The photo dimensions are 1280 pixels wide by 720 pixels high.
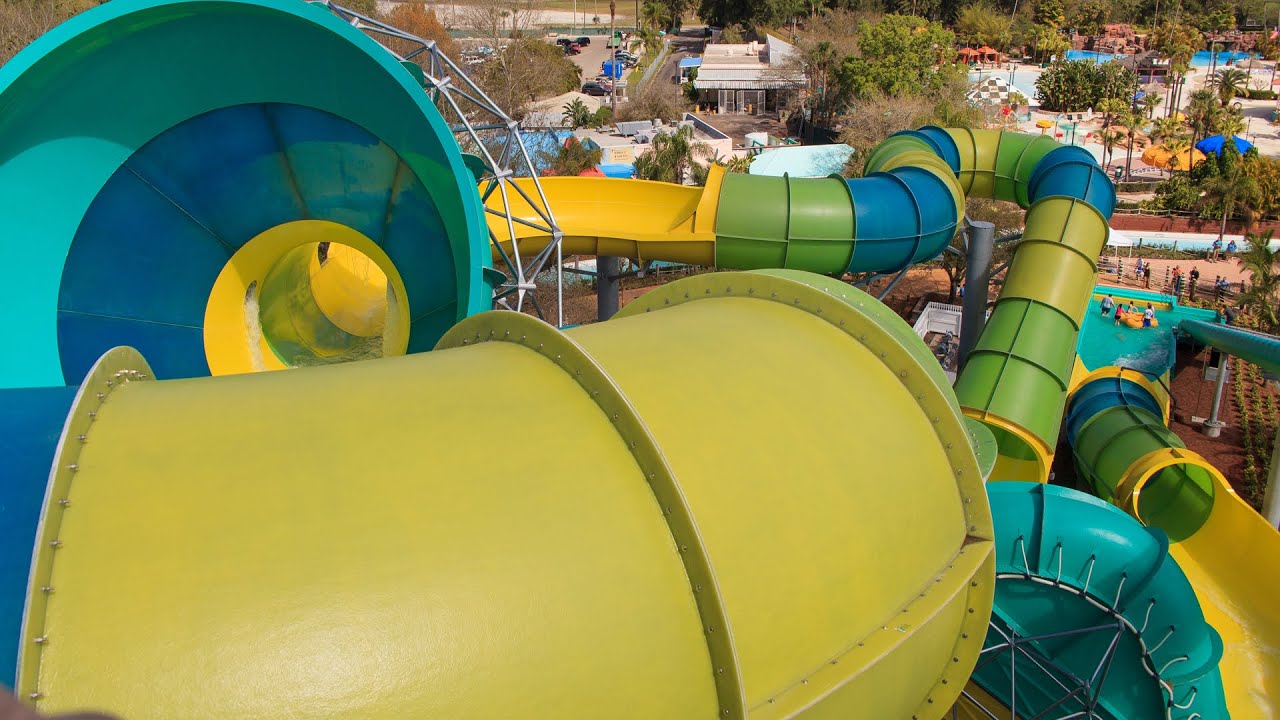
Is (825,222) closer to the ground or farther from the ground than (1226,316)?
farther from the ground

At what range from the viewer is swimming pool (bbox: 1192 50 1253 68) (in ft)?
197

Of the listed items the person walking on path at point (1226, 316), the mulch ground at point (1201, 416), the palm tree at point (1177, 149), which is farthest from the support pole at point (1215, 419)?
the palm tree at point (1177, 149)

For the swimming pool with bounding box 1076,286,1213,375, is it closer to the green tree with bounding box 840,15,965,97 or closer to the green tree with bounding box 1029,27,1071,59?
the green tree with bounding box 840,15,965,97

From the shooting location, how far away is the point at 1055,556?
21.9ft

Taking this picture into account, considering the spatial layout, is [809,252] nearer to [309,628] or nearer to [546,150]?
[309,628]

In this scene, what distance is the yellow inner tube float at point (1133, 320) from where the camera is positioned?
21562 mm

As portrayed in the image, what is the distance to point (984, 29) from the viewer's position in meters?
62.2

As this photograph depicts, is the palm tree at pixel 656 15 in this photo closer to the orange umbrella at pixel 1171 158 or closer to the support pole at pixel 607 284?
the orange umbrella at pixel 1171 158

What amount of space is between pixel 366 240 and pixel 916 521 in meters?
6.47

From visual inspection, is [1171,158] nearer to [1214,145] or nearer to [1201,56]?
[1214,145]

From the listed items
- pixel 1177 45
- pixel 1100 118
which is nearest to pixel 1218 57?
pixel 1177 45

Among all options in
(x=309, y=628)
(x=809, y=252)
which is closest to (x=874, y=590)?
(x=309, y=628)

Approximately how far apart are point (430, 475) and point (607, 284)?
37.3 feet

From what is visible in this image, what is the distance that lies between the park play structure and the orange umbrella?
3276 centimetres
